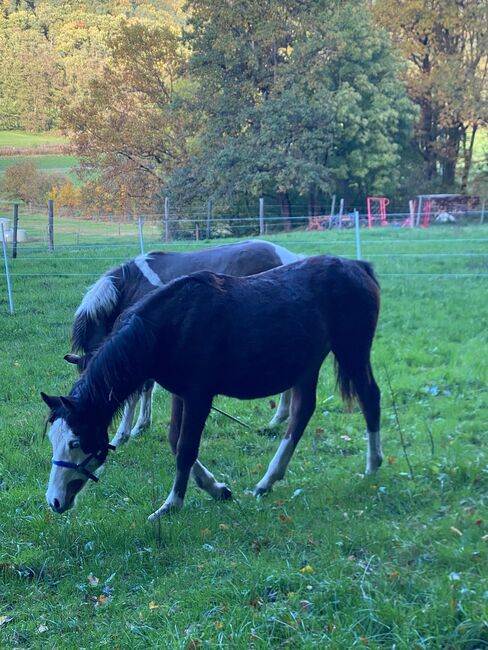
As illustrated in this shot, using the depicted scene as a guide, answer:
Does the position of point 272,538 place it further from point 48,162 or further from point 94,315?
point 48,162

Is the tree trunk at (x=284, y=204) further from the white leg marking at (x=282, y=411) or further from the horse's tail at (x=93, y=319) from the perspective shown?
the horse's tail at (x=93, y=319)

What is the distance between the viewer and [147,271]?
18.8ft

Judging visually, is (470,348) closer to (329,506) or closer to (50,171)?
(329,506)

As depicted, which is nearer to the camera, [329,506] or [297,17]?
A: [329,506]

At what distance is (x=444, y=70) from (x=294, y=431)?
25.6 metres

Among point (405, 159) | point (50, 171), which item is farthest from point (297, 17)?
point (50, 171)

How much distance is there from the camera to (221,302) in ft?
13.4

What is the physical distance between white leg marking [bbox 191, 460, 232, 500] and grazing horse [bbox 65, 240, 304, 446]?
→ 3.13 ft

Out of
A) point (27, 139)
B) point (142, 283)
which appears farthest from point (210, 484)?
point (27, 139)

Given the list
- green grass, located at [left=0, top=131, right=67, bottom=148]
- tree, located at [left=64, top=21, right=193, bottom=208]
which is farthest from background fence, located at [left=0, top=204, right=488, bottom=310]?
green grass, located at [left=0, top=131, right=67, bottom=148]

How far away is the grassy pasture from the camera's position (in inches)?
107

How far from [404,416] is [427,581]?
101 inches

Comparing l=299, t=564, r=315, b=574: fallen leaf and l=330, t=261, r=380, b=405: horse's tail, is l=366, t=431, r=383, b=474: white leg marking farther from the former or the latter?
l=299, t=564, r=315, b=574: fallen leaf

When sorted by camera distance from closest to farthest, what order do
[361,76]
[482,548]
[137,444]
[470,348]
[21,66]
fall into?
[482,548]
[137,444]
[470,348]
[361,76]
[21,66]
